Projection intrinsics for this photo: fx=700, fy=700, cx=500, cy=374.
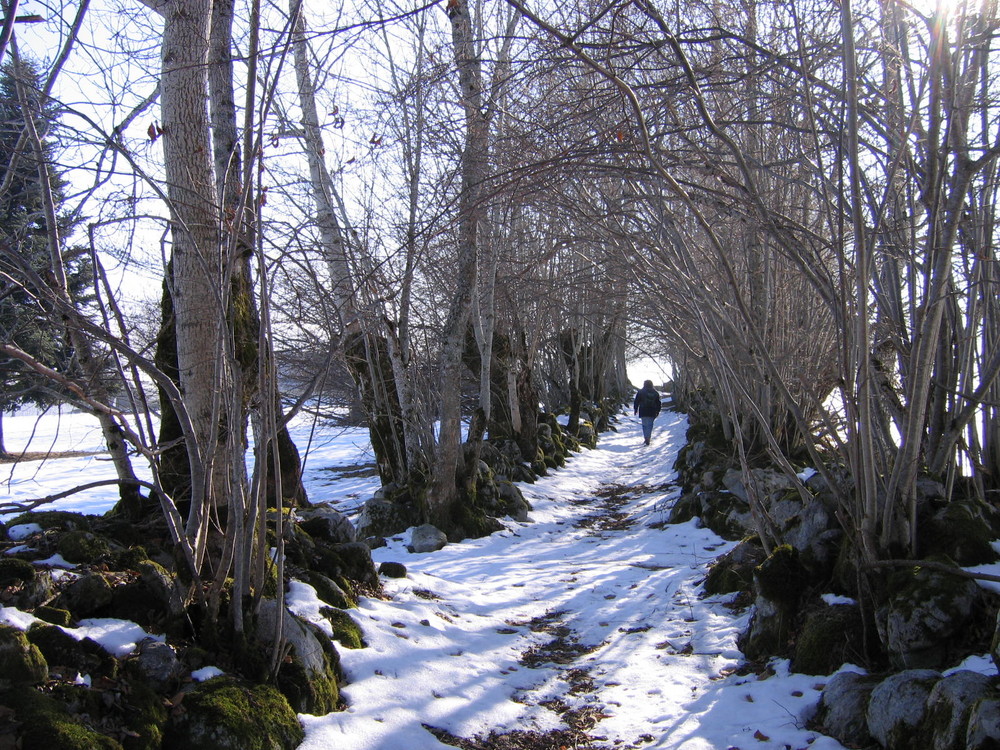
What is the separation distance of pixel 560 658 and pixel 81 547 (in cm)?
285

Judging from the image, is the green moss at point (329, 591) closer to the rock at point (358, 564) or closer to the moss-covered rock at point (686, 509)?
the rock at point (358, 564)

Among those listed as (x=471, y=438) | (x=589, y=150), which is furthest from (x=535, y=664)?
(x=471, y=438)

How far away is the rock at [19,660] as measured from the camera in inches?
97.2

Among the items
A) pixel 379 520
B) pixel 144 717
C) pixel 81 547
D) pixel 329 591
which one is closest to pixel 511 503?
pixel 379 520

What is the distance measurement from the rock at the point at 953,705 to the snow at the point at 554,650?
32 cm

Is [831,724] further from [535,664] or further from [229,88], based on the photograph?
[229,88]

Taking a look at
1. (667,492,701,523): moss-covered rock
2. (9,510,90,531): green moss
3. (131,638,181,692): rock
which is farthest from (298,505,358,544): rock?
(667,492,701,523): moss-covered rock

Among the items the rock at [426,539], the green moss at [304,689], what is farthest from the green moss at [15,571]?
the rock at [426,539]

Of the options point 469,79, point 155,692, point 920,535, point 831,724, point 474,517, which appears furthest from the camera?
point 474,517

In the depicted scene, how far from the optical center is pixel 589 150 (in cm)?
360

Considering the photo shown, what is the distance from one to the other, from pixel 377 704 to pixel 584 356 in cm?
2091

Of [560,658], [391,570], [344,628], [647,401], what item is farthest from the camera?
[647,401]

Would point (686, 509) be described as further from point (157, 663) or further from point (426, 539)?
point (157, 663)

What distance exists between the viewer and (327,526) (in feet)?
17.9
